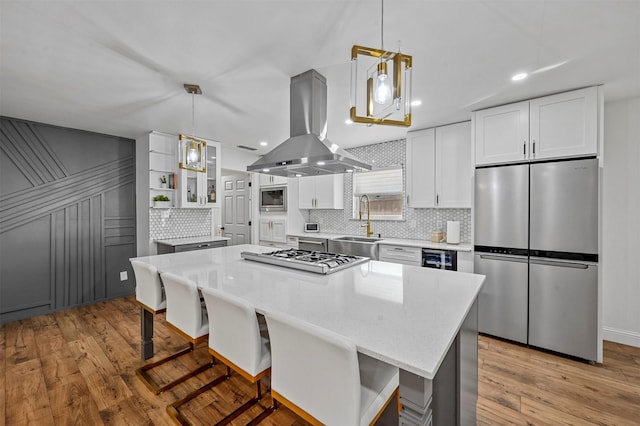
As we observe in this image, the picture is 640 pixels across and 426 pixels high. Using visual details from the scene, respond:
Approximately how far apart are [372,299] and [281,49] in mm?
1836

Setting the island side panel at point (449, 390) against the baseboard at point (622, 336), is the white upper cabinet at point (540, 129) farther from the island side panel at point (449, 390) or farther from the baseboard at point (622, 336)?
the island side panel at point (449, 390)

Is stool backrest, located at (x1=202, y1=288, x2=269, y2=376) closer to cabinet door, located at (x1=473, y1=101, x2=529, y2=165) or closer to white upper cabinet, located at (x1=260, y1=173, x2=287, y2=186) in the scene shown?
cabinet door, located at (x1=473, y1=101, x2=529, y2=165)

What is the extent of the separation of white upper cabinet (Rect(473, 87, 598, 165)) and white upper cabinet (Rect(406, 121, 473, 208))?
33cm

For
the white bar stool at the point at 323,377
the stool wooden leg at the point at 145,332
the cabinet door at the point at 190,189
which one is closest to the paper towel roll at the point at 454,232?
→ the white bar stool at the point at 323,377

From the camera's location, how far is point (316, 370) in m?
1.04

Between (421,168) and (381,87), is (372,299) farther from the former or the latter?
(421,168)

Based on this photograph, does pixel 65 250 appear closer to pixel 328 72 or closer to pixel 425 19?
Result: pixel 328 72

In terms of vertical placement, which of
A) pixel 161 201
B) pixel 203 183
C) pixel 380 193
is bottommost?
pixel 161 201

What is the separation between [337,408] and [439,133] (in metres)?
3.55

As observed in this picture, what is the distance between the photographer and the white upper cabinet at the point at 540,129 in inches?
98.3

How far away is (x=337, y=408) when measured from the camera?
1.00 meters

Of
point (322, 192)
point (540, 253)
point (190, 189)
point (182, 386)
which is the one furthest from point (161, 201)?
point (540, 253)

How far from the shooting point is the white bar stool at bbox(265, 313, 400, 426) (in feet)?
3.11

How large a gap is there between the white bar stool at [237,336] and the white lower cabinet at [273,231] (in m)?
3.50
